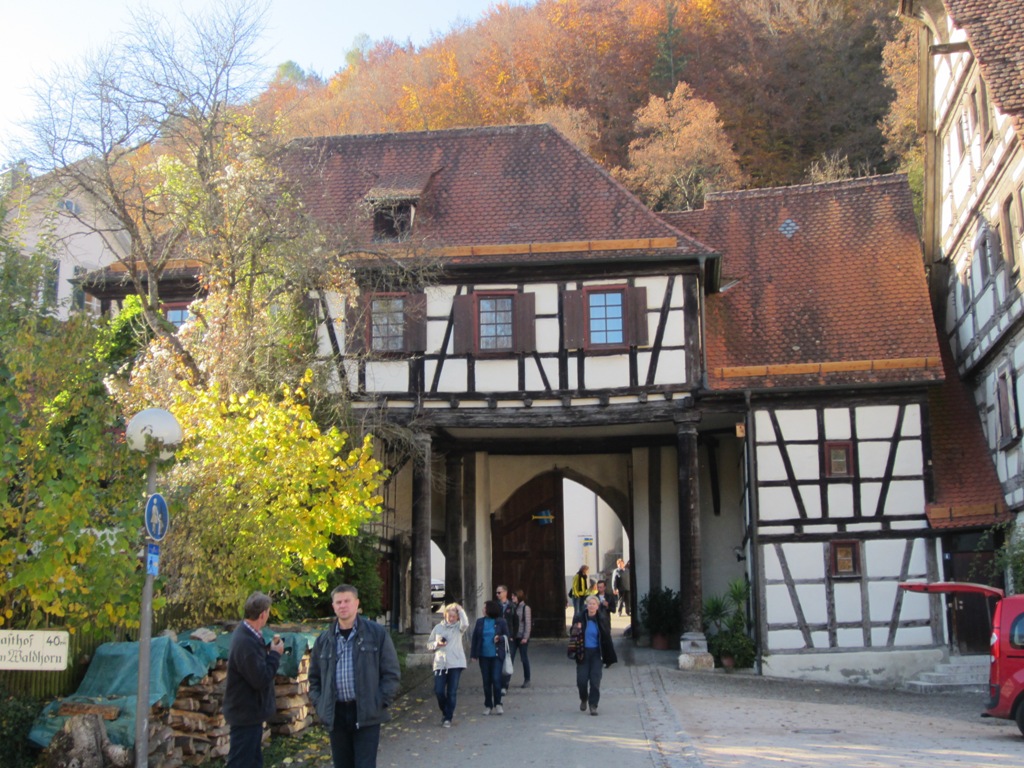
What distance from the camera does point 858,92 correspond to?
44938 millimetres

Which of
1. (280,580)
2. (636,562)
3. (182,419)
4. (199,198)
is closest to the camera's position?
(280,580)

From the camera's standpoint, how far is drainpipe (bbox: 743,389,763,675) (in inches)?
827

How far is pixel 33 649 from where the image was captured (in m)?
8.84

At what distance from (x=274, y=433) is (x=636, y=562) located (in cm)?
1320

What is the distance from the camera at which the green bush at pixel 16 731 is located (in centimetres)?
916

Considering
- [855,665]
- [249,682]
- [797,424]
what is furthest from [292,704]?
[797,424]

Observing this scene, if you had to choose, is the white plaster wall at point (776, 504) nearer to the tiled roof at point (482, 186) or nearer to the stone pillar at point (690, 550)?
the stone pillar at point (690, 550)

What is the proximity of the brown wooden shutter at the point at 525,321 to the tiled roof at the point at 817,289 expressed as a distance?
11.1 feet

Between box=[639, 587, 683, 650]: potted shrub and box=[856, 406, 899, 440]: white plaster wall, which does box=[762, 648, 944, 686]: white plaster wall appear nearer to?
box=[639, 587, 683, 650]: potted shrub

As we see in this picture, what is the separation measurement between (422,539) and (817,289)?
9.15m

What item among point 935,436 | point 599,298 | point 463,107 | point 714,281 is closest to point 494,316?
point 599,298

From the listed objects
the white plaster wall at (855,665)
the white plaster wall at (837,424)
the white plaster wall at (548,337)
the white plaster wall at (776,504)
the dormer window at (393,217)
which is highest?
the dormer window at (393,217)

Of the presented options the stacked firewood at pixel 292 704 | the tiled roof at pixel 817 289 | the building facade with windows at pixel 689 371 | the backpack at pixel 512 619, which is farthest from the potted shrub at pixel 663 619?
the stacked firewood at pixel 292 704

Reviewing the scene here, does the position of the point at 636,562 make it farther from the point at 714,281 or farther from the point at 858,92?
the point at 858,92
